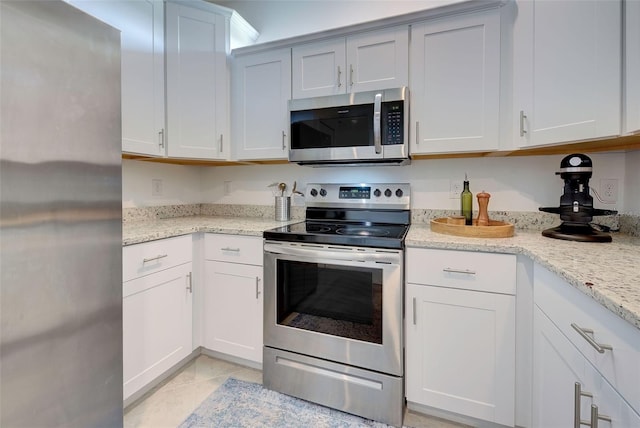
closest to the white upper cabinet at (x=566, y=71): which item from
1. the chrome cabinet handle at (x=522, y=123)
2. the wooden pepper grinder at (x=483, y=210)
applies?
the chrome cabinet handle at (x=522, y=123)

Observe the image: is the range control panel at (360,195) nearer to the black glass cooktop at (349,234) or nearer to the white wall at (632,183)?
the black glass cooktop at (349,234)

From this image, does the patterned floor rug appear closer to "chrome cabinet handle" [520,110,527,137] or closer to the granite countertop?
the granite countertop

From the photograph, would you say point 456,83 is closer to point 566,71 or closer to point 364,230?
point 566,71

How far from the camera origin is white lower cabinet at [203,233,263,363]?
1.80m

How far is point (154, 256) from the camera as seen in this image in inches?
63.8

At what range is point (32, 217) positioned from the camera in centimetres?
85

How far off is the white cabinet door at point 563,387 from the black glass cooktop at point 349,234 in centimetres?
66

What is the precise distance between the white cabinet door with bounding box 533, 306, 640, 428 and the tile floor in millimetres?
546

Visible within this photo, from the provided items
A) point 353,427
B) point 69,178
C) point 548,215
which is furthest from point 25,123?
point 548,215

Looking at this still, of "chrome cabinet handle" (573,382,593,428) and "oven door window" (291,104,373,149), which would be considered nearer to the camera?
"chrome cabinet handle" (573,382,593,428)

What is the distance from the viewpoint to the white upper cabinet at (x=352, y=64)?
1.75 m

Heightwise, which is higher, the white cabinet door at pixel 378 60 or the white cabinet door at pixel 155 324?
the white cabinet door at pixel 378 60

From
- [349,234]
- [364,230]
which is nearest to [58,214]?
[349,234]

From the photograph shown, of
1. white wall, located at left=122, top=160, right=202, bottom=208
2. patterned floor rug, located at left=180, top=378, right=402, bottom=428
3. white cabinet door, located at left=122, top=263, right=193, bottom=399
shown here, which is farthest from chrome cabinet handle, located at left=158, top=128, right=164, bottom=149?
patterned floor rug, located at left=180, top=378, right=402, bottom=428
